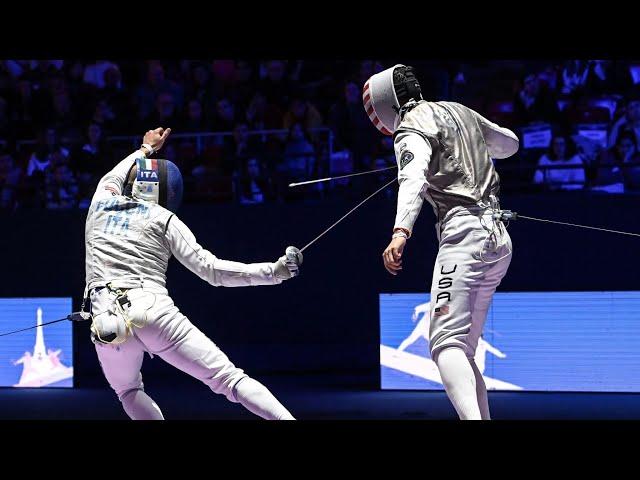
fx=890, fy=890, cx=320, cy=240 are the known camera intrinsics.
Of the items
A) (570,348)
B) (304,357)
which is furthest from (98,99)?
(570,348)

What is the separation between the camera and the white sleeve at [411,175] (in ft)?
9.47

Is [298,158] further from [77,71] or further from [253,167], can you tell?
[77,71]

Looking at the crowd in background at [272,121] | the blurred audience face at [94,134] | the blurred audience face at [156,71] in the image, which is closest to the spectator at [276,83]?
the crowd in background at [272,121]

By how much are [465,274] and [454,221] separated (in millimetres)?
193

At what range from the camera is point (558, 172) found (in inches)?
→ 234

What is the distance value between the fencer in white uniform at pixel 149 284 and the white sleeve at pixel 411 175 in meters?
0.51

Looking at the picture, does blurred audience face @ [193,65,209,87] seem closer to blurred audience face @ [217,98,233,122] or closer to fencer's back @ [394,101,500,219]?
blurred audience face @ [217,98,233,122]

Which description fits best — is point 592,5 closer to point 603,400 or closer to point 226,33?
point 226,33

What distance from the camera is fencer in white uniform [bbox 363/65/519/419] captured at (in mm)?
2879

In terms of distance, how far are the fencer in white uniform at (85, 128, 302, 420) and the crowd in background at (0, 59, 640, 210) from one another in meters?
2.76

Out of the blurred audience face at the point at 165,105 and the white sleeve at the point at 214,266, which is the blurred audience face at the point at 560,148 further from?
the white sleeve at the point at 214,266

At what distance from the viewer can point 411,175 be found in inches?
116

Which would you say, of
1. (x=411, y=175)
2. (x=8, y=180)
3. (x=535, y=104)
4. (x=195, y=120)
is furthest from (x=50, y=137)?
(x=411, y=175)

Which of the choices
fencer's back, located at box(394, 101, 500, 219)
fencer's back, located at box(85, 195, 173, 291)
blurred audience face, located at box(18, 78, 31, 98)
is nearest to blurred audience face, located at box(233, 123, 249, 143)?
blurred audience face, located at box(18, 78, 31, 98)
